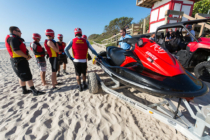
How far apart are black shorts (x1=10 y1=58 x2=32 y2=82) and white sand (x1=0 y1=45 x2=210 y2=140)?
589 millimetres

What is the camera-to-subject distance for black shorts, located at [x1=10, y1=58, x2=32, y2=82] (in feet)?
8.61

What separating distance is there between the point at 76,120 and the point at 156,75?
1668mm

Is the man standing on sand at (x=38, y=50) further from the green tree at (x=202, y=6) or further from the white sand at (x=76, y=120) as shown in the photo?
the green tree at (x=202, y=6)

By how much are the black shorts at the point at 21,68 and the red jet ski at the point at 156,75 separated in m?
2.37

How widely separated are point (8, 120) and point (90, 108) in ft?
5.22

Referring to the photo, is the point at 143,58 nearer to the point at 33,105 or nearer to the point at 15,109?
the point at 33,105

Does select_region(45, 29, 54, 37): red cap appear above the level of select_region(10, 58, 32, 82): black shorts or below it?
above

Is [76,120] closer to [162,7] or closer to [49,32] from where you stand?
[49,32]

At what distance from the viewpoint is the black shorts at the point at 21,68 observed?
8.61 ft

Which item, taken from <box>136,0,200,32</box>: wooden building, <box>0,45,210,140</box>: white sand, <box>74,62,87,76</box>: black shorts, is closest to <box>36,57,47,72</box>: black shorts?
<box>0,45,210,140</box>: white sand

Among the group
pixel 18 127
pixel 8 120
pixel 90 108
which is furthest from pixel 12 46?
pixel 90 108

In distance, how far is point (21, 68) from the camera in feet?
8.85

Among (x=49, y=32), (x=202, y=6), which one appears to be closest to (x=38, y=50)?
(x=49, y=32)

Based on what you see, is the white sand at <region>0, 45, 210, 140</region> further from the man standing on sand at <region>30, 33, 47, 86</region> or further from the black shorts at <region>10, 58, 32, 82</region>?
the man standing on sand at <region>30, 33, 47, 86</region>
